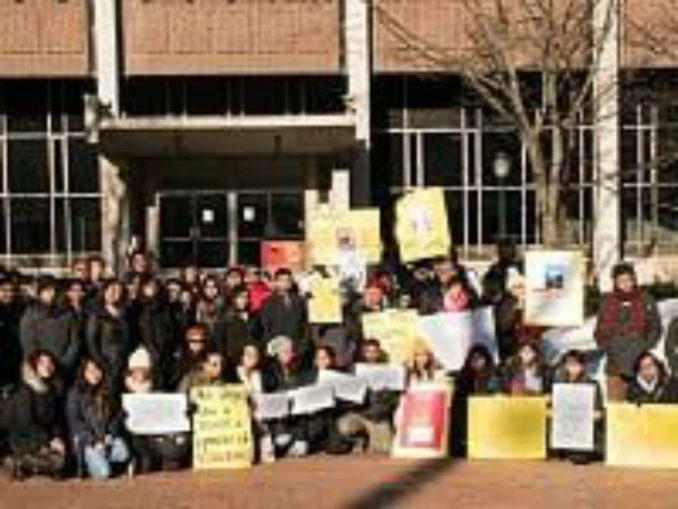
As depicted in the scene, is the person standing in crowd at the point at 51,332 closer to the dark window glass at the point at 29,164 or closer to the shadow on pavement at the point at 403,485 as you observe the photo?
the shadow on pavement at the point at 403,485

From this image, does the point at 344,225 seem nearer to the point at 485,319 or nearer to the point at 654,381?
the point at 485,319

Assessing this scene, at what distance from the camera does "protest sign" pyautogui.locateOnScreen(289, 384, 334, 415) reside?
15.7 m

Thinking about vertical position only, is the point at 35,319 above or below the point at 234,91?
below

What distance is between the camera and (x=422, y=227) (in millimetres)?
17953

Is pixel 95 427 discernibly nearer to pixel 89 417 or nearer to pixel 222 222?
pixel 89 417

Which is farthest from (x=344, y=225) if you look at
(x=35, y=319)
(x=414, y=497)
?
(x=414, y=497)

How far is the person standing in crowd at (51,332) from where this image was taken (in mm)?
15438

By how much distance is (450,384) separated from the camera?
625 inches

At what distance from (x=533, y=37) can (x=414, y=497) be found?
1550cm

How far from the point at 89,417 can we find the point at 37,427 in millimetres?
472

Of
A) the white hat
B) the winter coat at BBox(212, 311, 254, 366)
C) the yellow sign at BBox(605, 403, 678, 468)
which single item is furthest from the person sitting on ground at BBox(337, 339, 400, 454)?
the yellow sign at BBox(605, 403, 678, 468)

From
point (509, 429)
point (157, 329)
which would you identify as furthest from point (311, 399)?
point (509, 429)

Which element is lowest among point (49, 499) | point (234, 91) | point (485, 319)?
point (49, 499)

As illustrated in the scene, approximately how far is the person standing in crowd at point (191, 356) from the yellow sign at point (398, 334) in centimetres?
191
